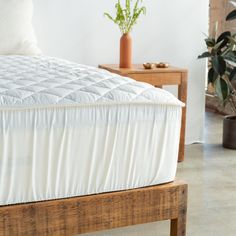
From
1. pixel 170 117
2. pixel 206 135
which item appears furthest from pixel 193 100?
pixel 170 117

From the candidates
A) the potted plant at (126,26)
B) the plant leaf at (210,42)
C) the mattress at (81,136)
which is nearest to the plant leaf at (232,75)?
the plant leaf at (210,42)

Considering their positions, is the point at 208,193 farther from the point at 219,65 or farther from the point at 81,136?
the point at 81,136

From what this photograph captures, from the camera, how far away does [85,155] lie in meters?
1.85

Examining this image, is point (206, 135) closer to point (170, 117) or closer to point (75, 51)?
point (75, 51)

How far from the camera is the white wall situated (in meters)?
3.59

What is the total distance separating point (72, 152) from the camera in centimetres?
182

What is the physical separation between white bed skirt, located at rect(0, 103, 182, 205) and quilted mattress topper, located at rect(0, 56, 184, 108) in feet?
0.08

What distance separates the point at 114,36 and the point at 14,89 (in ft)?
6.47

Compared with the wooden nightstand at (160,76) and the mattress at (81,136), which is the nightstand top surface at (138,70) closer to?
the wooden nightstand at (160,76)

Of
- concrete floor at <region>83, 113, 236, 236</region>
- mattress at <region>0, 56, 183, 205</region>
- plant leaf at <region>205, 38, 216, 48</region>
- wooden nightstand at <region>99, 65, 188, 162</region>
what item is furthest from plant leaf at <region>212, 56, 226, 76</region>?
mattress at <region>0, 56, 183, 205</region>

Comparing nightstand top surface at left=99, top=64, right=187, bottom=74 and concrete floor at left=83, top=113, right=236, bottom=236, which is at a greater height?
nightstand top surface at left=99, top=64, right=187, bottom=74

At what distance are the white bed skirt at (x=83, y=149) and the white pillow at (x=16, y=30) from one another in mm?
1526

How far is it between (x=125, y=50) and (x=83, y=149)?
1.76 meters

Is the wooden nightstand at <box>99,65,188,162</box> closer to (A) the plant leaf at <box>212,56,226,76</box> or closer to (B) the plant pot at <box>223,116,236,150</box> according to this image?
(A) the plant leaf at <box>212,56,226,76</box>
